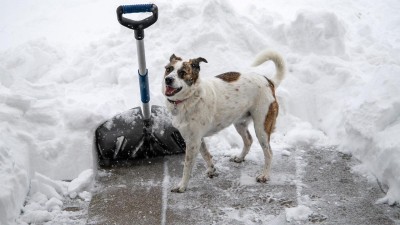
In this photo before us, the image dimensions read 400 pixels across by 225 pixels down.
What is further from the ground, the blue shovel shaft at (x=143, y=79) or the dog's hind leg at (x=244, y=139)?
the blue shovel shaft at (x=143, y=79)

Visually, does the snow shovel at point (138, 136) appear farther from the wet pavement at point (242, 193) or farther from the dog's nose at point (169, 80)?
the dog's nose at point (169, 80)

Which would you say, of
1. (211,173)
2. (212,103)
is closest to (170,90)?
(212,103)

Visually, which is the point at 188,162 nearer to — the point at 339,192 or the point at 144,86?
the point at 144,86

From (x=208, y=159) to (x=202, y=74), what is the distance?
173cm

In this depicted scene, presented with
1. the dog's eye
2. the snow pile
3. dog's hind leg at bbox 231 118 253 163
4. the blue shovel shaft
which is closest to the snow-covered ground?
the snow pile

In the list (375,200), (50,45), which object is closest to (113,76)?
(50,45)

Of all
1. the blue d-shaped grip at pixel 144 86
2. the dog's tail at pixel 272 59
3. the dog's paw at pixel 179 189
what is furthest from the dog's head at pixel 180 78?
the dog's paw at pixel 179 189

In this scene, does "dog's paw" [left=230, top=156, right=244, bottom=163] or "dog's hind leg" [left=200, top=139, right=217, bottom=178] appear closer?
"dog's hind leg" [left=200, top=139, right=217, bottom=178]

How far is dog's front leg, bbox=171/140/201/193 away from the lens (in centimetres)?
413

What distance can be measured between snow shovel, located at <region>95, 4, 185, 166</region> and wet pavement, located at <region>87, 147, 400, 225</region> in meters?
0.12

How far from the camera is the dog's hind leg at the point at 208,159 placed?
14.4ft

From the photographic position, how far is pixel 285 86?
5781 millimetres

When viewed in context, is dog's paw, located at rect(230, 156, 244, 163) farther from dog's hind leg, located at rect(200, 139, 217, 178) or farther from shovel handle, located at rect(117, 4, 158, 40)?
shovel handle, located at rect(117, 4, 158, 40)

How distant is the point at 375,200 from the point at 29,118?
338 cm
